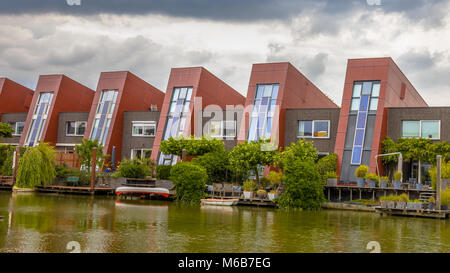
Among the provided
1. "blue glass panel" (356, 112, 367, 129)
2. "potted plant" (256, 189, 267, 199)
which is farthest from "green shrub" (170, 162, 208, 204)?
"blue glass panel" (356, 112, 367, 129)

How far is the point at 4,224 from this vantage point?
16484 millimetres

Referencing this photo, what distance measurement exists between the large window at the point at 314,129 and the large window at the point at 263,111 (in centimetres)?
247

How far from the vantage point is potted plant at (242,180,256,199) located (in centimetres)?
2903

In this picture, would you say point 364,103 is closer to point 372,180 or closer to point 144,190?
point 372,180

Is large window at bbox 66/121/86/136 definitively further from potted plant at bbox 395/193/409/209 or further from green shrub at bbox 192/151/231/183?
potted plant at bbox 395/193/409/209

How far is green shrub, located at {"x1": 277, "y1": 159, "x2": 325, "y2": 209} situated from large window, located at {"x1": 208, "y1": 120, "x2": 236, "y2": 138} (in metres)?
13.3

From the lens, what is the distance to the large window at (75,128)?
4709 centimetres

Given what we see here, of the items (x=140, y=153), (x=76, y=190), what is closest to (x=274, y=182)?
(x=76, y=190)

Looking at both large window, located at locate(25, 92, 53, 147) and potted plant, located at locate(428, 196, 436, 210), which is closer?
potted plant, located at locate(428, 196, 436, 210)

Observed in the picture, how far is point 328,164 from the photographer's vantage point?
32.6 meters
